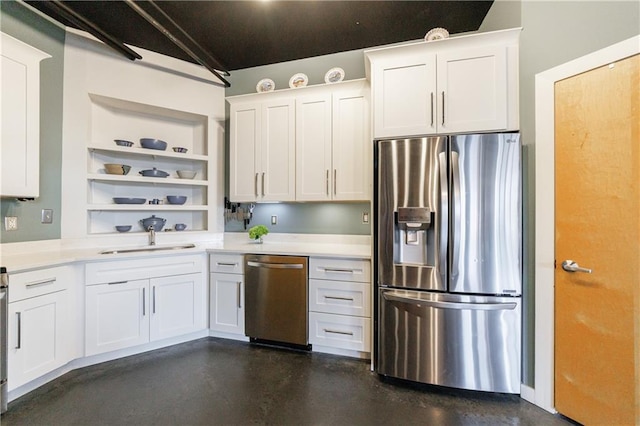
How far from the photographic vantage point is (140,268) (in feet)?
8.51

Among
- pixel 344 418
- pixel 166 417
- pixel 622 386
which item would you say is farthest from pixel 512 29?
pixel 166 417

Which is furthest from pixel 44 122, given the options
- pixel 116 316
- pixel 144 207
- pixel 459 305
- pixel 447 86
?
pixel 459 305

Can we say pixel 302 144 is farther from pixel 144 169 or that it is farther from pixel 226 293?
pixel 144 169

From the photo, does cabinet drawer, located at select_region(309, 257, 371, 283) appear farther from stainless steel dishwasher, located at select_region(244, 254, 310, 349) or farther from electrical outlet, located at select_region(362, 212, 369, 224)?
electrical outlet, located at select_region(362, 212, 369, 224)

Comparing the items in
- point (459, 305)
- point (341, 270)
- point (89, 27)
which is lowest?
point (459, 305)

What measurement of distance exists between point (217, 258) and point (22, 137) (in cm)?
176

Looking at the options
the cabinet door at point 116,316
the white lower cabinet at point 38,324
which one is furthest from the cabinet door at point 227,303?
the white lower cabinet at point 38,324

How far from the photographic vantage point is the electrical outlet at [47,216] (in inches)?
98.0

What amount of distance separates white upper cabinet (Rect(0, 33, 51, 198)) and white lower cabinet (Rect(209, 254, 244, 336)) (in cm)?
156

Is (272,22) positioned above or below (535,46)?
above

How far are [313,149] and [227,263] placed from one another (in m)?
1.46

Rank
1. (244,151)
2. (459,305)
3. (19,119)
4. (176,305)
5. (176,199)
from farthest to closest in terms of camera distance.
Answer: (176,199) < (244,151) < (176,305) < (19,119) < (459,305)

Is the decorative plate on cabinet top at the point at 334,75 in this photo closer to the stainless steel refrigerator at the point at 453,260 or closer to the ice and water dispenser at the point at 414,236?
the stainless steel refrigerator at the point at 453,260

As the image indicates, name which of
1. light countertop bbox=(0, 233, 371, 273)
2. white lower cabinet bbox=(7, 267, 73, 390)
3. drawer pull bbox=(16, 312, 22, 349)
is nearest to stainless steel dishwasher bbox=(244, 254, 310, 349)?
light countertop bbox=(0, 233, 371, 273)
